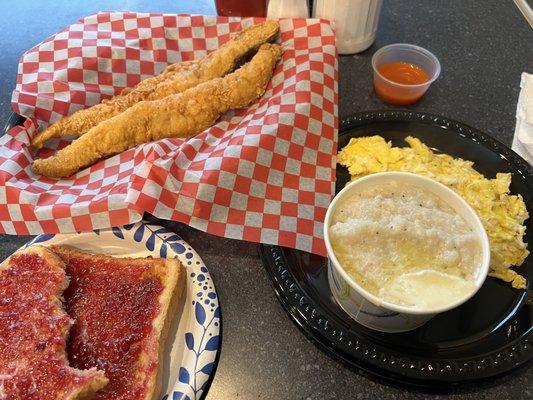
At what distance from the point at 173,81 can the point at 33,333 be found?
0.96 m

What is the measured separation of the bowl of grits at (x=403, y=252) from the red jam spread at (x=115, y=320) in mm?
486

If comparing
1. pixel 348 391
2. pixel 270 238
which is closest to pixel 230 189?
pixel 270 238

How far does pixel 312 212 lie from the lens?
52.4 inches

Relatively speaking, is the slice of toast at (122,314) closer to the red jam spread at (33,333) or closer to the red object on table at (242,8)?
the red jam spread at (33,333)

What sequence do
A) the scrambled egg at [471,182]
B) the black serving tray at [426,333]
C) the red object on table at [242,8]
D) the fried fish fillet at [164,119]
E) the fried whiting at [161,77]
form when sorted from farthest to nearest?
the red object on table at [242,8] < the fried whiting at [161,77] < the fried fish fillet at [164,119] < the scrambled egg at [471,182] < the black serving tray at [426,333]

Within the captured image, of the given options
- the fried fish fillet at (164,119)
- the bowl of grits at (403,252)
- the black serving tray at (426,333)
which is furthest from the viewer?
the fried fish fillet at (164,119)

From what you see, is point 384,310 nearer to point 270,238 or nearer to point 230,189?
point 270,238

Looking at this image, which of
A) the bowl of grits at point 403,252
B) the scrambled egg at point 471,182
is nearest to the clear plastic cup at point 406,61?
the scrambled egg at point 471,182

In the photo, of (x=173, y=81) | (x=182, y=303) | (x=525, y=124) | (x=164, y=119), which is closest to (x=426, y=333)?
(x=182, y=303)

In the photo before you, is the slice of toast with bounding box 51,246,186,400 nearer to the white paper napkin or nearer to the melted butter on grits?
the melted butter on grits

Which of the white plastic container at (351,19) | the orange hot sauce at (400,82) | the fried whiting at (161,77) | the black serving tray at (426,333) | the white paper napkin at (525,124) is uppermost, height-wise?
the white plastic container at (351,19)

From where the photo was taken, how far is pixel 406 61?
1756 mm

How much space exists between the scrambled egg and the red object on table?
78cm

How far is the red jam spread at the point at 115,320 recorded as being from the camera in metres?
1.03
